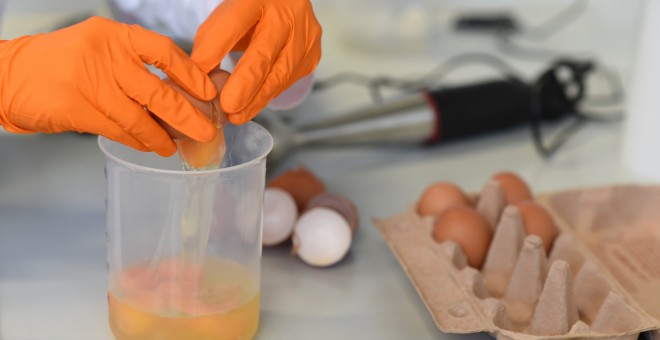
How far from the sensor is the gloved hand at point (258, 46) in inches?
32.7

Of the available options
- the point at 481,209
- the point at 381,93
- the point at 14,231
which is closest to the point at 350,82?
the point at 381,93

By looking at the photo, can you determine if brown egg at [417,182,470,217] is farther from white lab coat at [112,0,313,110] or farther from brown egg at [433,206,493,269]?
white lab coat at [112,0,313,110]

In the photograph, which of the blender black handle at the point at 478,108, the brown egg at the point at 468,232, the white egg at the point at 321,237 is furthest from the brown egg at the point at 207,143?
the blender black handle at the point at 478,108

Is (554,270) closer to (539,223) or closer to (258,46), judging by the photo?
(539,223)

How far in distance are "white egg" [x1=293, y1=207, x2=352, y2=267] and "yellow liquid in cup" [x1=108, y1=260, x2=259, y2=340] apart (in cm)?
18

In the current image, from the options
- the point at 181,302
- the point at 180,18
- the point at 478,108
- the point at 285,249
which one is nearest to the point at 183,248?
the point at 181,302

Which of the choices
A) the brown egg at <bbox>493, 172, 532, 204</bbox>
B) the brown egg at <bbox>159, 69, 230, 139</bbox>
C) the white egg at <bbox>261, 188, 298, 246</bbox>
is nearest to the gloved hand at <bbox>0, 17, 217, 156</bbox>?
the brown egg at <bbox>159, 69, 230, 139</bbox>

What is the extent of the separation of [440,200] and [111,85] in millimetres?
464

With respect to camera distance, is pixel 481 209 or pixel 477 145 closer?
pixel 481 209

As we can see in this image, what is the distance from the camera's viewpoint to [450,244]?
0.97 m

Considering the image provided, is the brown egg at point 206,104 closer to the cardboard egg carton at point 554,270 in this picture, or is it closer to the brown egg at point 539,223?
the cardboard egg carton at point 554,270

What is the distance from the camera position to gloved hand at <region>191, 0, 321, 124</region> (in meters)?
0.83

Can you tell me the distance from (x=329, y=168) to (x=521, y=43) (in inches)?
29.2

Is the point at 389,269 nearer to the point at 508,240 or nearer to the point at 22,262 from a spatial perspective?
the point at 508,240
